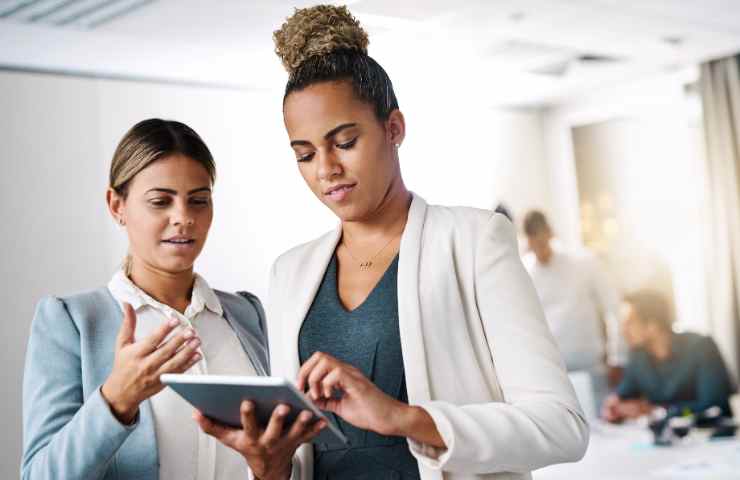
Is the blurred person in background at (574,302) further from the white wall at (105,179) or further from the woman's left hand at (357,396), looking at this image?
the woman's left hand at (357,396)

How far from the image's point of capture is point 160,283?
1925 mm

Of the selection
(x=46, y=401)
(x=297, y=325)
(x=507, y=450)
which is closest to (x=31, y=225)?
(x=46, y=401)

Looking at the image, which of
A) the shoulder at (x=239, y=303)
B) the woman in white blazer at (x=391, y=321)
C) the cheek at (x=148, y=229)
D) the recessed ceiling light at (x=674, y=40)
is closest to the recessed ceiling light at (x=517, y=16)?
the recessed ceiling light at (x=674, y=40)

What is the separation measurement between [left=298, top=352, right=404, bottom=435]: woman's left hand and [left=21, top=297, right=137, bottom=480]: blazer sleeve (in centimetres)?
53

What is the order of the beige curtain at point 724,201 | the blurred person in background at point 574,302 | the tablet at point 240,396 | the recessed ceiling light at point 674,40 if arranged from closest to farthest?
the tablet at point 240,396 → the recessed ceiling light at point 674,40 → the blurred person in background at point 574,302 → the beige curtain at point 724,201

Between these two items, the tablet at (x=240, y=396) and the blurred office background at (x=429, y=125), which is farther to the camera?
the blurred office background at (x=429, y=125)

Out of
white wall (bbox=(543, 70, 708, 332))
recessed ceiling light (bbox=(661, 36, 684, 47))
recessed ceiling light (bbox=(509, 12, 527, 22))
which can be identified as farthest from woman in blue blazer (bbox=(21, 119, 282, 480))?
white wall (bbox=(543, 70, 708, 332))

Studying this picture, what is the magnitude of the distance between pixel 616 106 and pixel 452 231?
7639 millimetres

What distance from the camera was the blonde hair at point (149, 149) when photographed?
188 centimetres

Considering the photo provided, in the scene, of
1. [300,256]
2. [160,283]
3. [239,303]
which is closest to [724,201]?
[239,303]

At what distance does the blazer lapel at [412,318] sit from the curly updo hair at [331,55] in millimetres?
226

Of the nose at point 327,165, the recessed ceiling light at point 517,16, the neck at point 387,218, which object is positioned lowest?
the neck at point 387,218

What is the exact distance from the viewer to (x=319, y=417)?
4.12 ft

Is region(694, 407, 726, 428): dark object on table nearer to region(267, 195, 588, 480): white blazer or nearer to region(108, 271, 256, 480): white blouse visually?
region(108, 271, 256, 480): white blouse
